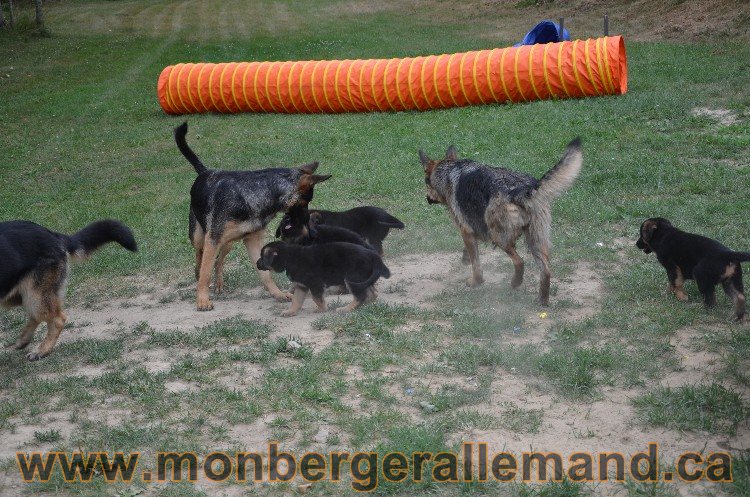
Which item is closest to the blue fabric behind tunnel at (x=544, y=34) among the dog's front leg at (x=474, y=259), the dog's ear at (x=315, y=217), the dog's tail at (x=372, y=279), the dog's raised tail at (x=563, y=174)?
the dog's ear at (x=315, y=217)

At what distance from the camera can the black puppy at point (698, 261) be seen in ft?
25.2

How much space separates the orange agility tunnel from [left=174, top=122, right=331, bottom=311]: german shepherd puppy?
31.7ft

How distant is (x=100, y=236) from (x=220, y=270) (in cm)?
167

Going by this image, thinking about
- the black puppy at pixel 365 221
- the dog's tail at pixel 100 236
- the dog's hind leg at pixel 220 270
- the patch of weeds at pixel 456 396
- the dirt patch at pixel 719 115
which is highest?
the dirt patch at pixel 719 115

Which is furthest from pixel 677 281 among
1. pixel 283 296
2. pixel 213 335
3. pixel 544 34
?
pixel 544 34

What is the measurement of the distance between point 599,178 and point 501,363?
21.0 ft

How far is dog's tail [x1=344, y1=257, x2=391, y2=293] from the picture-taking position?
341 inches

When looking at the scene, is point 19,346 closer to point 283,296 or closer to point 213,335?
point 213,335

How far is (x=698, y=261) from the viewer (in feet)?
26.2

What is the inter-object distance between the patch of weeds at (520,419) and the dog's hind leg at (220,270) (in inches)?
185

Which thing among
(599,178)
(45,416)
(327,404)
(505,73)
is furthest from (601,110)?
(45,416)

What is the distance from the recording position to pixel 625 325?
25.7 feet

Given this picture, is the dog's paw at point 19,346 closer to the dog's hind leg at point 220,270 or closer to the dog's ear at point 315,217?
the dog's hind leg at point 220,270

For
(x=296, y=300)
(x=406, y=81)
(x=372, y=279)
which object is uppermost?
(x=406, y=81)
